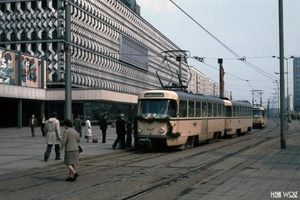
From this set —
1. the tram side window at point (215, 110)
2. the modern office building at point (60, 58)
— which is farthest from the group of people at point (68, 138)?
the modern office building at point (60, 58)

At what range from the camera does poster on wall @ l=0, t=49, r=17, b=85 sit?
52.4 meters

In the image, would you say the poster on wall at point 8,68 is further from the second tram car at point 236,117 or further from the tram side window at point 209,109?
the tram side window at point 209,109

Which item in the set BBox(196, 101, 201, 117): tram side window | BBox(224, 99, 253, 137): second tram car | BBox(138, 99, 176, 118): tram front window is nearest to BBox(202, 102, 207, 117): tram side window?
BBox(196, 101, 201, 117): tram side window

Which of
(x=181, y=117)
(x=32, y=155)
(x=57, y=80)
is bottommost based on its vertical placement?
(x=32, y=155)

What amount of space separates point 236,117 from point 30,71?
3098cm

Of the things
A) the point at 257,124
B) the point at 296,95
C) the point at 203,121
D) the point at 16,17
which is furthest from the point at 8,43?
the point at 296,95

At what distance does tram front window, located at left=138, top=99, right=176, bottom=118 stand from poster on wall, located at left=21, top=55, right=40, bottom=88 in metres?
37.3

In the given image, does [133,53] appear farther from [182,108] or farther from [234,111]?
[182,108]

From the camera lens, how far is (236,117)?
3703 cm

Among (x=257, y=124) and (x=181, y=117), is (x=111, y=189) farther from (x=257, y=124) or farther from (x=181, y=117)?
(x=257, y=124)

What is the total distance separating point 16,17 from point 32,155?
54684mm

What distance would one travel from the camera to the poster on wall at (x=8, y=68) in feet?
172

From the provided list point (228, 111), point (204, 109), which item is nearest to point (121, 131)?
point (204, 109)

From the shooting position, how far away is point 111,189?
11.1m
